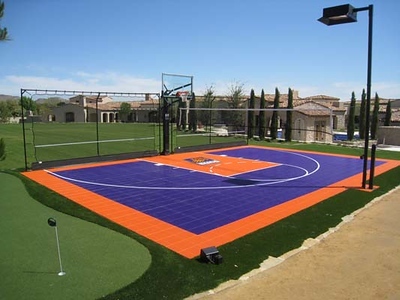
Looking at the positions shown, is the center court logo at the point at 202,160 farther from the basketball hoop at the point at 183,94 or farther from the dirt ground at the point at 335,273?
the dirt ground at the point at 335,273

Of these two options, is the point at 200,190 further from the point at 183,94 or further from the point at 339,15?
the point at 183,94

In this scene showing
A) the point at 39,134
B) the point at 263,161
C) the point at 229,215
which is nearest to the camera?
the point at 229,215

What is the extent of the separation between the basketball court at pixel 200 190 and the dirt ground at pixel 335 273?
1681 mm

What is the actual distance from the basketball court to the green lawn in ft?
1.39

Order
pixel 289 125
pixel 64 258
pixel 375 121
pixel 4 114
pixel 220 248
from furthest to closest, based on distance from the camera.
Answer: pixel 4 114, pixel 375 121, pixel 289 125, pixel 220 248, pixel 64 258

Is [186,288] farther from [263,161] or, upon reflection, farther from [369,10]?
[263,161]

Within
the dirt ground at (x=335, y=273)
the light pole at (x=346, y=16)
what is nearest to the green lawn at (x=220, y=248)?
the dirt ground at (x=335, y=273)

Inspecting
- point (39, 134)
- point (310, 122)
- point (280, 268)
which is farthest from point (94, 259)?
point (310, 122)

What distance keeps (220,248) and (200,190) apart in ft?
17.4

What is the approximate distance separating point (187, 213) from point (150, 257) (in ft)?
11.0

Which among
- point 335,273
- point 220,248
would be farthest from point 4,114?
point 335,273

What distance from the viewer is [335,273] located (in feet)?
19.2

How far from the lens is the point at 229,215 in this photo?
9.53 meters

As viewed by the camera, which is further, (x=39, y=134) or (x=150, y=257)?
(x=39, y=134)
